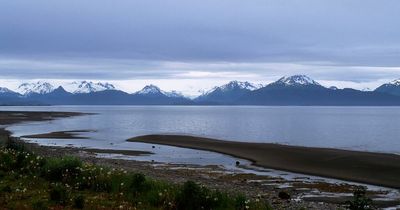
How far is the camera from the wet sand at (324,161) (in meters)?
30.9

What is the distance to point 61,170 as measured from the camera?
58.2 feet

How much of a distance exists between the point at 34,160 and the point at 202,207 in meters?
8.79

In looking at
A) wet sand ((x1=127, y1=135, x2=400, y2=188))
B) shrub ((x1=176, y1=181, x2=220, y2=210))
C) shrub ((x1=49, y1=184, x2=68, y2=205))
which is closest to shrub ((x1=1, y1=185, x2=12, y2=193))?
shrub ((x1=49, y1=184, x2=68, y2=205))

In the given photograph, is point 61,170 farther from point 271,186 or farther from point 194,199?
point 271,186

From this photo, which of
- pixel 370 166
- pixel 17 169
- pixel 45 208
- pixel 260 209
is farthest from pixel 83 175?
pixel 370 166

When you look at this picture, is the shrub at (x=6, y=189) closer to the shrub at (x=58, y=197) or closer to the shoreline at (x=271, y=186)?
the shrub at (x=58, y=197)

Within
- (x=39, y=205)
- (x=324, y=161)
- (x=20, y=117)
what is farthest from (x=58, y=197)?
(x=20, y=117)

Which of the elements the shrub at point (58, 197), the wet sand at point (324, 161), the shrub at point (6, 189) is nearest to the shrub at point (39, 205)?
the shrub at point (58, 197)

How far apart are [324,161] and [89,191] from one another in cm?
2663

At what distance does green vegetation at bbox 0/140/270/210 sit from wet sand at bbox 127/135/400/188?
1639 centimetres

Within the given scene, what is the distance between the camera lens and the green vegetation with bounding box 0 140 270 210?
44.3ft

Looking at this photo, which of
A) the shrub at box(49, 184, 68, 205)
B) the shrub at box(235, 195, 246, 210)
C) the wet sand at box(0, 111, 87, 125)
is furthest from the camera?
the wet sand at box(0, 111, 87, 125)

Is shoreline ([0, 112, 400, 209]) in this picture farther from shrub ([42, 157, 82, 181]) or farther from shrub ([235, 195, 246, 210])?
shrub ([42, 157, 82, 181])

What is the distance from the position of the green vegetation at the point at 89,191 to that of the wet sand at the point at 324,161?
1639cm
